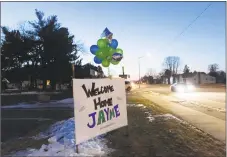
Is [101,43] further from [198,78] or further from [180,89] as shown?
[198,78]

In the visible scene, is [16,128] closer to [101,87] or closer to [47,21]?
[101,87]

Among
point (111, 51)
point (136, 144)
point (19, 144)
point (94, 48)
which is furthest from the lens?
point (111, 51)

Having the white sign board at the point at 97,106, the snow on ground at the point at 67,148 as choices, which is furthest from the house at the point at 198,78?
the snow on ground at the point at 67,148

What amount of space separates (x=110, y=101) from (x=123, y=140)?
1060mm

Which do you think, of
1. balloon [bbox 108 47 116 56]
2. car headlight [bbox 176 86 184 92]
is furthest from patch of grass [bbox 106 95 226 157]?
car headlight [bbox 176 86 184 92]

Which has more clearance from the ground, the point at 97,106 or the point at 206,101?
the point at 97,106

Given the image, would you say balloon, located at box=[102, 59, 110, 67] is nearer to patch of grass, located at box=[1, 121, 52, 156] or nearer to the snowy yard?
the snowy yard

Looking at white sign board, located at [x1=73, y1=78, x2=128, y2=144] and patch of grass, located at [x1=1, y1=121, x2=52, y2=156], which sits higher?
white sign board, located at [x1=73, y1=78, x2=128, y2=144]

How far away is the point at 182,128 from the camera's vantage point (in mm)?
10422

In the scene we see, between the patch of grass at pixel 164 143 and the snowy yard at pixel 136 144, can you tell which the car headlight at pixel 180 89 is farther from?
the snowy yard at pixel 136 144

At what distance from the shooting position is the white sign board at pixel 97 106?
269 inches

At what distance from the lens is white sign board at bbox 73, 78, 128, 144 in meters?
6.84

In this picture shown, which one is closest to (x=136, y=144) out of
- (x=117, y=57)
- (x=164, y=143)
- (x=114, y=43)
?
(x=164, y=143)

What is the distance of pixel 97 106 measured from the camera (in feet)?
24.6
